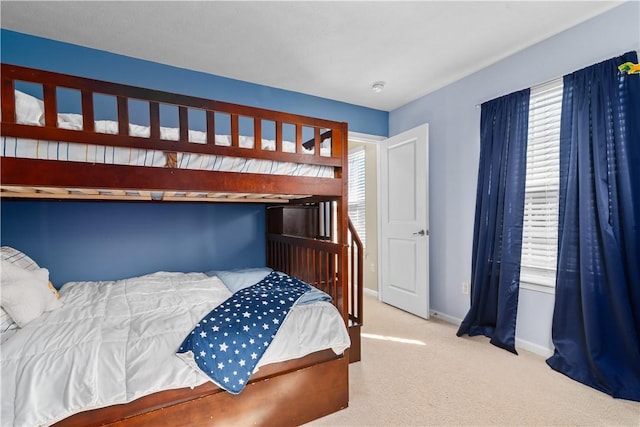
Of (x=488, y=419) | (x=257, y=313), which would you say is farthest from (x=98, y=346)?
(x=488, y=419)

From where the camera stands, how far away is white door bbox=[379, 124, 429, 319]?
9.95ft

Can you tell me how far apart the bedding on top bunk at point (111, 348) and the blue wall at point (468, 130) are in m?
1.71

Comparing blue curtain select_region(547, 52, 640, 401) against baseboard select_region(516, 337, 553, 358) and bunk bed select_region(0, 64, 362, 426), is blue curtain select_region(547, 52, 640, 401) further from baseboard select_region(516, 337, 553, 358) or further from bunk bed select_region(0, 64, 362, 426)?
bunk bed select_region(0, 64, 362, 426)

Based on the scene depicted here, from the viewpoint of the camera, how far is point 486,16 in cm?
197

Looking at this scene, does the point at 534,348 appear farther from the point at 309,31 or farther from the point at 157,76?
the point at 157,76

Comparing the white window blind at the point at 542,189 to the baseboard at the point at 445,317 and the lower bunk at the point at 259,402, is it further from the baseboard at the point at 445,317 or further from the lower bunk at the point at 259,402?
the lower bunk at the point at 259,402

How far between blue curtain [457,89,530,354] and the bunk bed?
147 centimetres

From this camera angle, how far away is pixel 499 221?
2.47 meters

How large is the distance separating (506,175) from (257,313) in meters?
2.17

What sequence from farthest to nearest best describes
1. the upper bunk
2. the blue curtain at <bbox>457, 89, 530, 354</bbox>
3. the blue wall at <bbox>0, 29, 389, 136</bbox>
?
the blue curtain at <bbox>457, 89, 530, 354</bbox> → the blue wall at <bbox>0, 29, 389, 136</bbox> → the upper bunk

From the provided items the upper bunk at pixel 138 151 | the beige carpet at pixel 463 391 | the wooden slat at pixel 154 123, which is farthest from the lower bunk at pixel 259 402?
the wooden slat at pixel 154 123

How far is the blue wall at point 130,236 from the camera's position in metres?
2.20

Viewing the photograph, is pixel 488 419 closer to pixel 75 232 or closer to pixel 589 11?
pixel 589 11

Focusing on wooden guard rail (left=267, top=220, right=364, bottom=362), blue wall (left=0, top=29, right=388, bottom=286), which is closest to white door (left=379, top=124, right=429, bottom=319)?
wooden guard rail (left=267, top=220, right=364, bottom=362)
